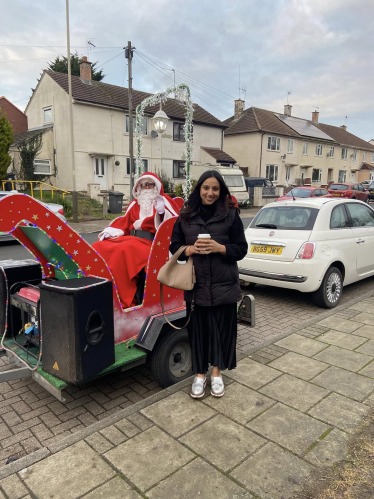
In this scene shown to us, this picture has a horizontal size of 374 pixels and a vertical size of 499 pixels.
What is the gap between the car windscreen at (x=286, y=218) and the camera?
577cm

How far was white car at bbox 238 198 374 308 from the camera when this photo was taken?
18.0 ft

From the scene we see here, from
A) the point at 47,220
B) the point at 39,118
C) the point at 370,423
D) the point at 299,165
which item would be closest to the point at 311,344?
the point at 370,423

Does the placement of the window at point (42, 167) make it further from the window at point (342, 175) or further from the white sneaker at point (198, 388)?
the window at point (342, 175)

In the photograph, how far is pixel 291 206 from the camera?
6148mm

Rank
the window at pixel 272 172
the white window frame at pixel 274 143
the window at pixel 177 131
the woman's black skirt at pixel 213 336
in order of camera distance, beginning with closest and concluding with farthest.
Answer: the woman's black skirt at pixel 213 336, the window at pixel 177 131, the white window frame at pixel 274 143, the window at pixel 272 172

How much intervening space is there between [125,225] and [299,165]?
1483 inches

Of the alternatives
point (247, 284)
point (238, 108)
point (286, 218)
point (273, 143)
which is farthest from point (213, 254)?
point (238, 108)

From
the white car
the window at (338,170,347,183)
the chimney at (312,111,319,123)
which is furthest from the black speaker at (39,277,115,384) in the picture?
the chimney at (312,111,319,123)

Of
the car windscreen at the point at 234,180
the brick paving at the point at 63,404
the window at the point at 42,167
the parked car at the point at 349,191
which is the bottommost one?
the brick paving at the point at 63,404

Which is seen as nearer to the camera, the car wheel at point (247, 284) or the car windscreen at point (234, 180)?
the car wheel at point (247, 284)

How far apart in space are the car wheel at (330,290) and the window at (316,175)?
38.1m

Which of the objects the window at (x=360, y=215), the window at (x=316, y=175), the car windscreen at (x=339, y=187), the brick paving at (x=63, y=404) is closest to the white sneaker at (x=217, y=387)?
the brick paving at (x=63, y=404)

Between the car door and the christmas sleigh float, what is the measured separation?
12.3 ft

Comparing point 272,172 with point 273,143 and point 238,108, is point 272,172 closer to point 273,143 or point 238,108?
point 273,143
